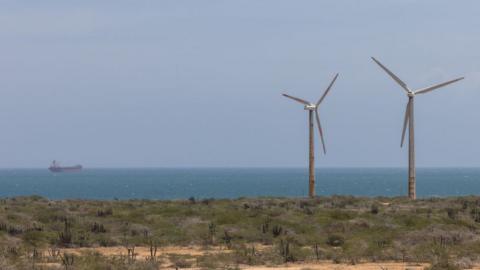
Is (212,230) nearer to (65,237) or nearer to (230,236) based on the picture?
(230,236)

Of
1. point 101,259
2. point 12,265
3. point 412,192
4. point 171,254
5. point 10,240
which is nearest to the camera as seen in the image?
point 12,265

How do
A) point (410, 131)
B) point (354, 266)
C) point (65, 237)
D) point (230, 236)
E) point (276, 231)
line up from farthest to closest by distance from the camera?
1. point (410, 131)
2. point (276, 231)
3. point (230, 236)
4. point (65, 237)
5. point (354, 266)

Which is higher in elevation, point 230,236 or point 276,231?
point 276,231

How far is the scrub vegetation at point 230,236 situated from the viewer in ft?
99.4

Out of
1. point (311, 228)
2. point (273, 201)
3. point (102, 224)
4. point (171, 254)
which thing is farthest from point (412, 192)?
point (171, 254)

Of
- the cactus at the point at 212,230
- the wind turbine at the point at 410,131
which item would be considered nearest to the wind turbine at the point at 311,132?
the wind turbine at the point at 410,131

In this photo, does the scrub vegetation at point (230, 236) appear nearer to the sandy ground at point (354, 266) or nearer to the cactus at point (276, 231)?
the cactus at point (276, 231)

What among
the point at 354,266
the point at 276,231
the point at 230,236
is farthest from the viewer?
the point at 276,231

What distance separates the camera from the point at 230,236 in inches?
1524

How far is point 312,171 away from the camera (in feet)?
225

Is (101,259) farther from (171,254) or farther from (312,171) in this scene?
(312,171)

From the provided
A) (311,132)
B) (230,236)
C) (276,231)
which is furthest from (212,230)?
(311,132)

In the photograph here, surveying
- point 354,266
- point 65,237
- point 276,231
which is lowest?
point 354,266

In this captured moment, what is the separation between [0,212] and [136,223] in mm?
8310
